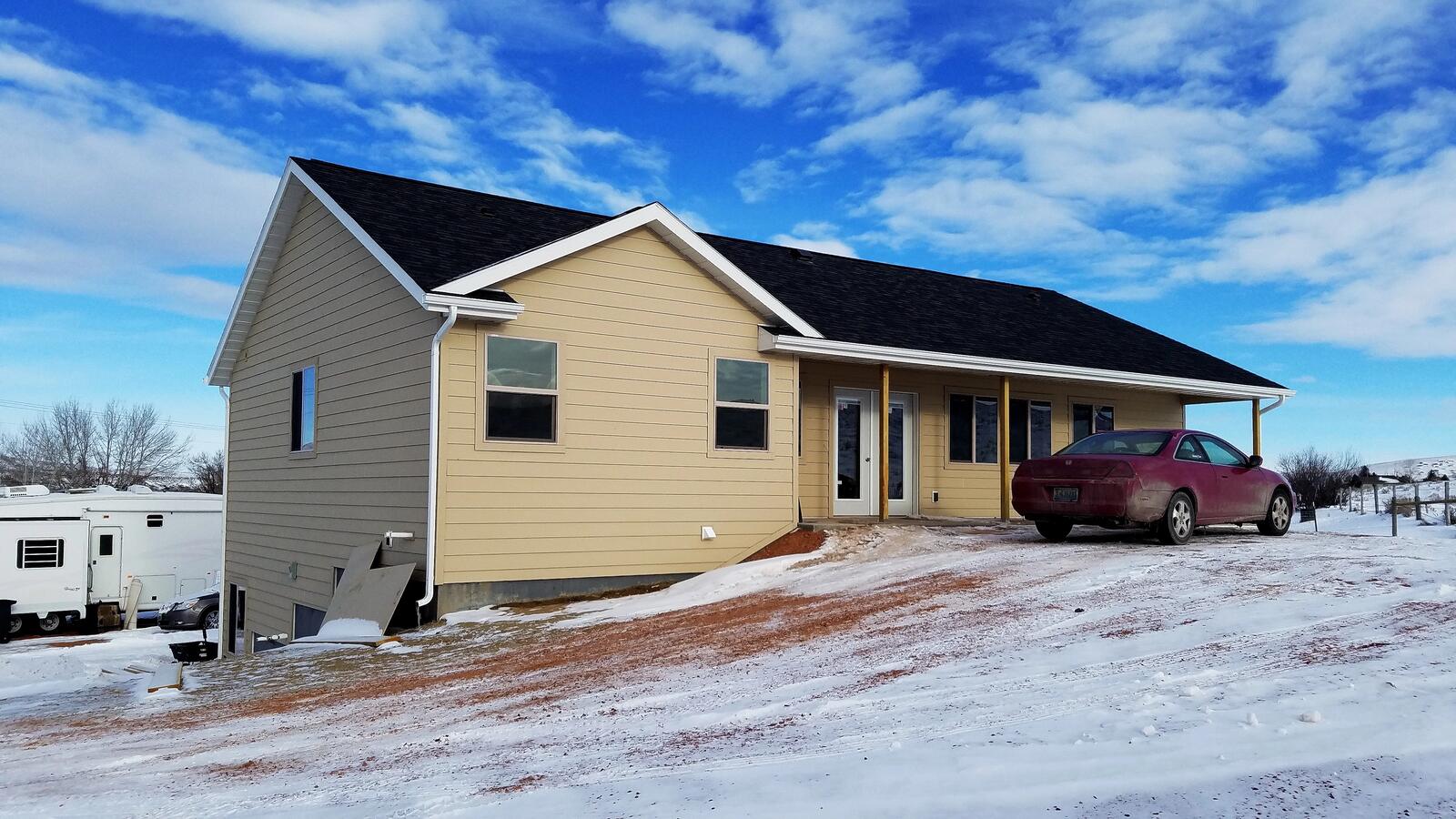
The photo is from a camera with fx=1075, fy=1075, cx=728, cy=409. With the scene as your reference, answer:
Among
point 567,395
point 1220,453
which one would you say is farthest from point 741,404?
point 1220,453

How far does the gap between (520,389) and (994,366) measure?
7921mm

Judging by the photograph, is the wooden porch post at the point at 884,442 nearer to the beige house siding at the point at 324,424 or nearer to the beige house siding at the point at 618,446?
the beige house siding at the point at 618,446

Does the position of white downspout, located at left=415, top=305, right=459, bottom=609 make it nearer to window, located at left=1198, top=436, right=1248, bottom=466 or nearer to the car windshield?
the car windshield

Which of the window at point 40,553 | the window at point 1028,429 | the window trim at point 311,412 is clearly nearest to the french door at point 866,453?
the window at point 1028,429

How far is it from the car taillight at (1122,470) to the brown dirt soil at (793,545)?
12.4ft

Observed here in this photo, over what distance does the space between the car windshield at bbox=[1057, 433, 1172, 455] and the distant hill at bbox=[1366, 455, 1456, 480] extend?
41990 mm

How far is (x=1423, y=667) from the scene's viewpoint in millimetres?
5699

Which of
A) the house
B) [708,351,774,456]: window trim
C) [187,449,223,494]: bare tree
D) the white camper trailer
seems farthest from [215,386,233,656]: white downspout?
[187,449,223,494]: bare tree

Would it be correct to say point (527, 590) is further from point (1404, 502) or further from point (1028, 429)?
point (1404, 502)

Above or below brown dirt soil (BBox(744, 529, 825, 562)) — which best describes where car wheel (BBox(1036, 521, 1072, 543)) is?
above

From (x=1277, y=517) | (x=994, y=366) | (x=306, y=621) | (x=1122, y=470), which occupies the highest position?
(x=994, y=366)

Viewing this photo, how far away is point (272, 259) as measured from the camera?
17156 mm

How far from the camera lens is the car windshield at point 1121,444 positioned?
12.8m

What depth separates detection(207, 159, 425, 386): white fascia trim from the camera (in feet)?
41.9
